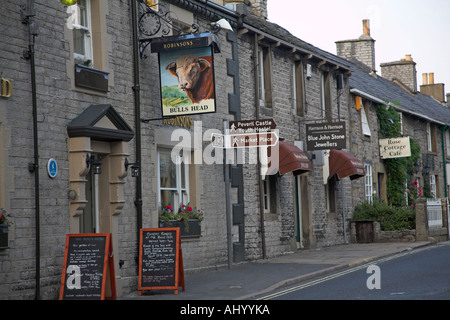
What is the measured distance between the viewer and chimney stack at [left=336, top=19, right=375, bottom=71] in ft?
127

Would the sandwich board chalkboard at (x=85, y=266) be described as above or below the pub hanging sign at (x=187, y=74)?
below

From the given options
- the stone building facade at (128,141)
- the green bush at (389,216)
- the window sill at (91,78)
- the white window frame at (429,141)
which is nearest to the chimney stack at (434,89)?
the white window frame at (429,141)

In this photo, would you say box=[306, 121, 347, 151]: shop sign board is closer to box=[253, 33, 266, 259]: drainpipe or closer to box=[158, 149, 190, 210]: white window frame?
box=[253, 33, 266, 259]: drainpipe

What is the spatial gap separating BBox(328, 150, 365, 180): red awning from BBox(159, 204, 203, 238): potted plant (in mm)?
9025

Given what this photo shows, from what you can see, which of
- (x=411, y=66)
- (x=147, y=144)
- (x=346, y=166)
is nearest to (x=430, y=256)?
(x=346, y=166)

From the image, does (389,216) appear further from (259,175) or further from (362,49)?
(362,49)

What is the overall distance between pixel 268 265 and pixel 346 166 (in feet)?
25.9

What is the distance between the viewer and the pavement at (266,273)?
43.0 feet

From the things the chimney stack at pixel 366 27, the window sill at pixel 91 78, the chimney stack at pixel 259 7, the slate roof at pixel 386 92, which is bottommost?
the window sill at pixel 91 78

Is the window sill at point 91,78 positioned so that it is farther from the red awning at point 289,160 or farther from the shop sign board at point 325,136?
the shop sign board at point 325,136

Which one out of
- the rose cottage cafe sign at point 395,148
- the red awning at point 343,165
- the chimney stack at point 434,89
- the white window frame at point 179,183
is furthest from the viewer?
the chimney stack at point 434,89

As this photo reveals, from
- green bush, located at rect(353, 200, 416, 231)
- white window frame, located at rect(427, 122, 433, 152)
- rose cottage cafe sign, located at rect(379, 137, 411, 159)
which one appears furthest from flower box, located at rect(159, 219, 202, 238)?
white window frame, located at rect(427, 122, 433, 152)

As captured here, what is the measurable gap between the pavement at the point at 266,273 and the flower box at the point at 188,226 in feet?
2.71

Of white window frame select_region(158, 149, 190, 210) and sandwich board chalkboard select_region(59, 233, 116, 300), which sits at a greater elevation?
white window frame select_region(158, 149, 190, 210)
